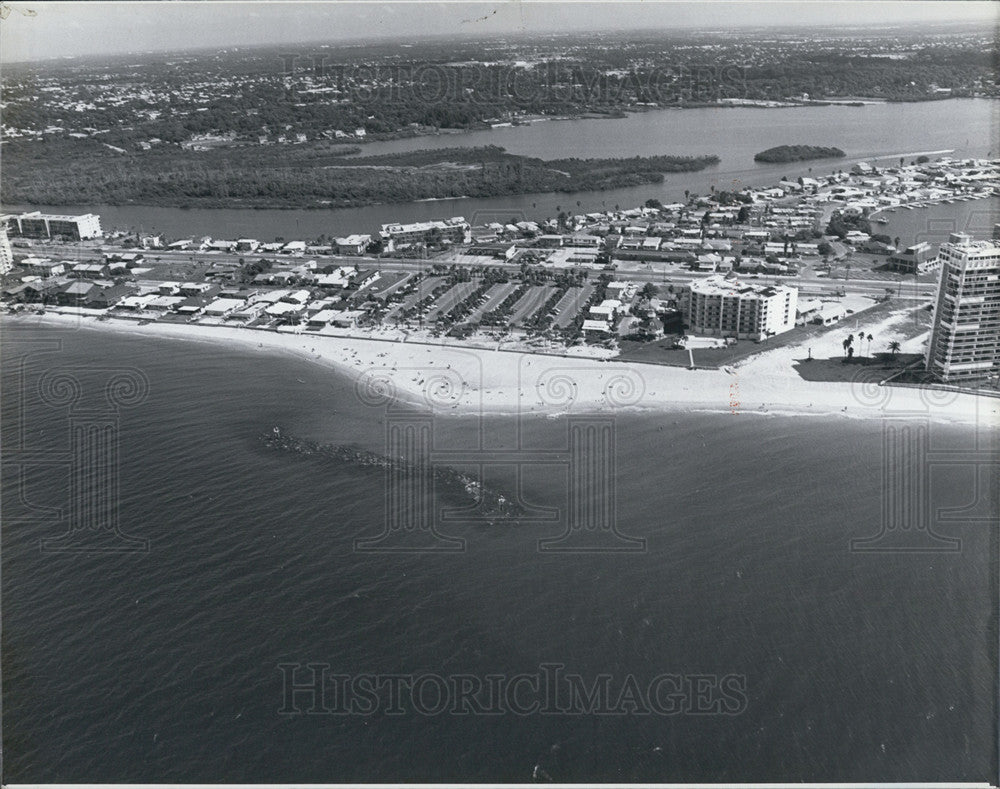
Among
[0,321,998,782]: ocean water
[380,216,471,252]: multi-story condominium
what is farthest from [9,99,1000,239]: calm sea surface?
[0,321,998,782]: ocean water

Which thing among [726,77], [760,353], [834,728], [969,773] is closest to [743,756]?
[834,728]

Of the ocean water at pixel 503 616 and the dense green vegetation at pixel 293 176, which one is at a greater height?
the dense green vegetation at pixel 293 176

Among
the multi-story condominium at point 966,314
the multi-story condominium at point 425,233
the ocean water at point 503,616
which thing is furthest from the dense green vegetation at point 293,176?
the ocean water at point 503,616

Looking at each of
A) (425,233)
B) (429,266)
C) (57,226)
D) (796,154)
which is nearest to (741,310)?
(429,266)

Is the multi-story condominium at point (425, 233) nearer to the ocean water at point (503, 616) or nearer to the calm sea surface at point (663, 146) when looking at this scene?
the calm sea surface at point (663, 146)

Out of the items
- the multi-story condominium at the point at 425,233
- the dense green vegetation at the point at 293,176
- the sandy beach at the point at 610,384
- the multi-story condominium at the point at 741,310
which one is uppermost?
the dense green vegetation at the point at 293,176

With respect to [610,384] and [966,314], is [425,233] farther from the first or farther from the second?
[966,314]

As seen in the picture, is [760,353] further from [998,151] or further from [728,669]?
[998,151]
